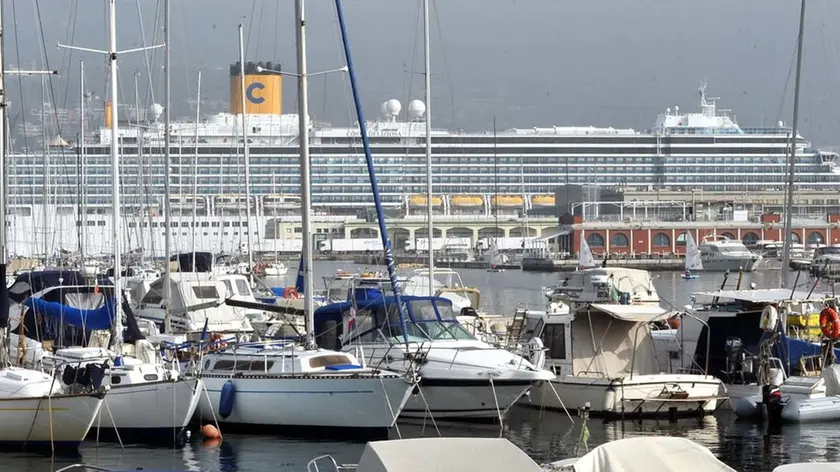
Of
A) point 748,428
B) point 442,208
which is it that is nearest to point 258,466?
point 748,428

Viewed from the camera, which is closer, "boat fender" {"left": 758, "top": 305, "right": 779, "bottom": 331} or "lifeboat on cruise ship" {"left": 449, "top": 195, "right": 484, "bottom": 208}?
"boat fender" {"left": 758, "top": 305, "right": 779, "bottom": 331}

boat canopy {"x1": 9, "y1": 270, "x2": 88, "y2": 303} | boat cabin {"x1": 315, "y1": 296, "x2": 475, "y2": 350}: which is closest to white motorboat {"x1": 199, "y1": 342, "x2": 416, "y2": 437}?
boat cabin {"x1": 315, "y1": 296, "x2": 475, "y2": 350}

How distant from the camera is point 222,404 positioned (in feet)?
64.0

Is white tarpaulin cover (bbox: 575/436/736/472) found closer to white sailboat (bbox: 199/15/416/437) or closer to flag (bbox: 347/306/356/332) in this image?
white sailboat (bbox: 199/15/416/437)

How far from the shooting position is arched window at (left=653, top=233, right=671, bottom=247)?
97.8 meters

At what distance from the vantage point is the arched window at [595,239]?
9762 cm

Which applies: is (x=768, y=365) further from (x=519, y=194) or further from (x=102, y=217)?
(x=519, y=194)

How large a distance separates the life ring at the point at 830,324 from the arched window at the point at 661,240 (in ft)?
252

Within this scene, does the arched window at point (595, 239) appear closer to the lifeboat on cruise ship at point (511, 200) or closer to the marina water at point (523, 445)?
the lifeboat on cruise ship at point (511, 200)

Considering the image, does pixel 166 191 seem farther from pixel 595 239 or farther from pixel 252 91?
pixel 252 91

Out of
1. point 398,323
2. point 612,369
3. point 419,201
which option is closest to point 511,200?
point 419,201

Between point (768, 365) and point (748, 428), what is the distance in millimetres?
1675

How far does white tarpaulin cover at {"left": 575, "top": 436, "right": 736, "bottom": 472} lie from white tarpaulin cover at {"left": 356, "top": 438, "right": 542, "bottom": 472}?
758 millimetres

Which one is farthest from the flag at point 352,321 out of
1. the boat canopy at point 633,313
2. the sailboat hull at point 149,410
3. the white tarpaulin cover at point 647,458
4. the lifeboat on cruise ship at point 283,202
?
the lifeboat on cruise ship at point 283,202
